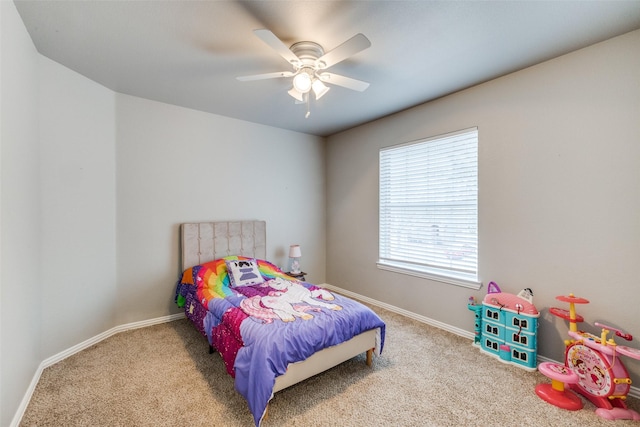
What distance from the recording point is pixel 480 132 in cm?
279

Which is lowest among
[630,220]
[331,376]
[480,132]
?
[331,376]

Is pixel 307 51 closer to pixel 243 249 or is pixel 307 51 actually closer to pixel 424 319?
pixel 243 249

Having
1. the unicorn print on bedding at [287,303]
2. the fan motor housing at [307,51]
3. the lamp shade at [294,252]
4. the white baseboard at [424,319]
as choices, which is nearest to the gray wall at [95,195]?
the lamp shade at [294,252]

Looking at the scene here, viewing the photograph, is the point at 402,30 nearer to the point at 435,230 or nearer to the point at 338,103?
the point at 338,103

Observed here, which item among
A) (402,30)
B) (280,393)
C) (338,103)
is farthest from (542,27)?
(280,393)

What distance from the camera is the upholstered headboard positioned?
334 cm

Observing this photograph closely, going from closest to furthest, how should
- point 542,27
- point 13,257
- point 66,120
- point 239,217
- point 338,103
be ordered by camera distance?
point 13,257 < point 542,27 < point 66,120 < point 338,103 < point 239,217

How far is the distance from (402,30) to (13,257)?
306cm

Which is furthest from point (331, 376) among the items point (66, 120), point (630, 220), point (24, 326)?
point (66, 120)

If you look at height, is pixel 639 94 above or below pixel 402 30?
below

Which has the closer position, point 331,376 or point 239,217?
point 331,376

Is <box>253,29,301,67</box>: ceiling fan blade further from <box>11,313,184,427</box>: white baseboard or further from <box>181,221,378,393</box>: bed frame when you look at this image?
<box>11,313,184,427</box>: white baseboard

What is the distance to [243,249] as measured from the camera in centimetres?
378

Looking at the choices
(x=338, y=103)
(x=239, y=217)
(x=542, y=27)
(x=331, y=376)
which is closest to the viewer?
(x=542, y=27)
